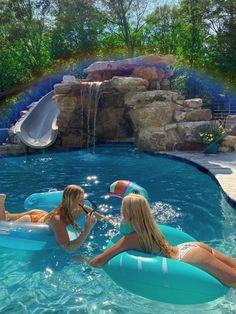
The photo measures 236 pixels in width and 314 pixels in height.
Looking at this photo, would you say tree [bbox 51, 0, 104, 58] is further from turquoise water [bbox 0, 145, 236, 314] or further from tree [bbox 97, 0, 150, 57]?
turquoise water [bbox 0, 145, 236, 314]

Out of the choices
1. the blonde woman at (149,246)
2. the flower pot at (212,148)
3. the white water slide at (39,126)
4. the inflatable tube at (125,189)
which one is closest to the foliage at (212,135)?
the flower pot at (212,148)

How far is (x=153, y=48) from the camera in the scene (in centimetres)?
2659

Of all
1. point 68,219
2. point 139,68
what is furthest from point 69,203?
point 139,68

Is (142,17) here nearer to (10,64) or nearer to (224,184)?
(10,64)

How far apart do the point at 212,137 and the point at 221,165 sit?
195 centimetres

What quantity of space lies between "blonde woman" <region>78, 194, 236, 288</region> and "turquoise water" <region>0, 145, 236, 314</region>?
1.70 feet

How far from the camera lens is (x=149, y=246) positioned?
3.21 metres

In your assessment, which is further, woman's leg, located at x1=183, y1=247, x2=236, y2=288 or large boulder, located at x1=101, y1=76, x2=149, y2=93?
large boulder, located at x1=101, y1=76, x2=149, y2=93

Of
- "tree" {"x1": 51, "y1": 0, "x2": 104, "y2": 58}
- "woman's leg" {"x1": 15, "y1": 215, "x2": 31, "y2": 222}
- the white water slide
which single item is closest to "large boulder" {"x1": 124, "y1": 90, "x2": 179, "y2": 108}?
the white water slide

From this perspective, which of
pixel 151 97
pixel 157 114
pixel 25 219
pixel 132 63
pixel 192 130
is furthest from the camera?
pixel 132 63

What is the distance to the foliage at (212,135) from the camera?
10189 mm

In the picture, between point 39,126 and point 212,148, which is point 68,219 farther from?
point 39,126

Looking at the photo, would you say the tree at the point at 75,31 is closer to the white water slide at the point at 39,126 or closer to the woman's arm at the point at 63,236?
the white water slide at the point at 39,126

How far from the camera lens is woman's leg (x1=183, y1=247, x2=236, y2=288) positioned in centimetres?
298
